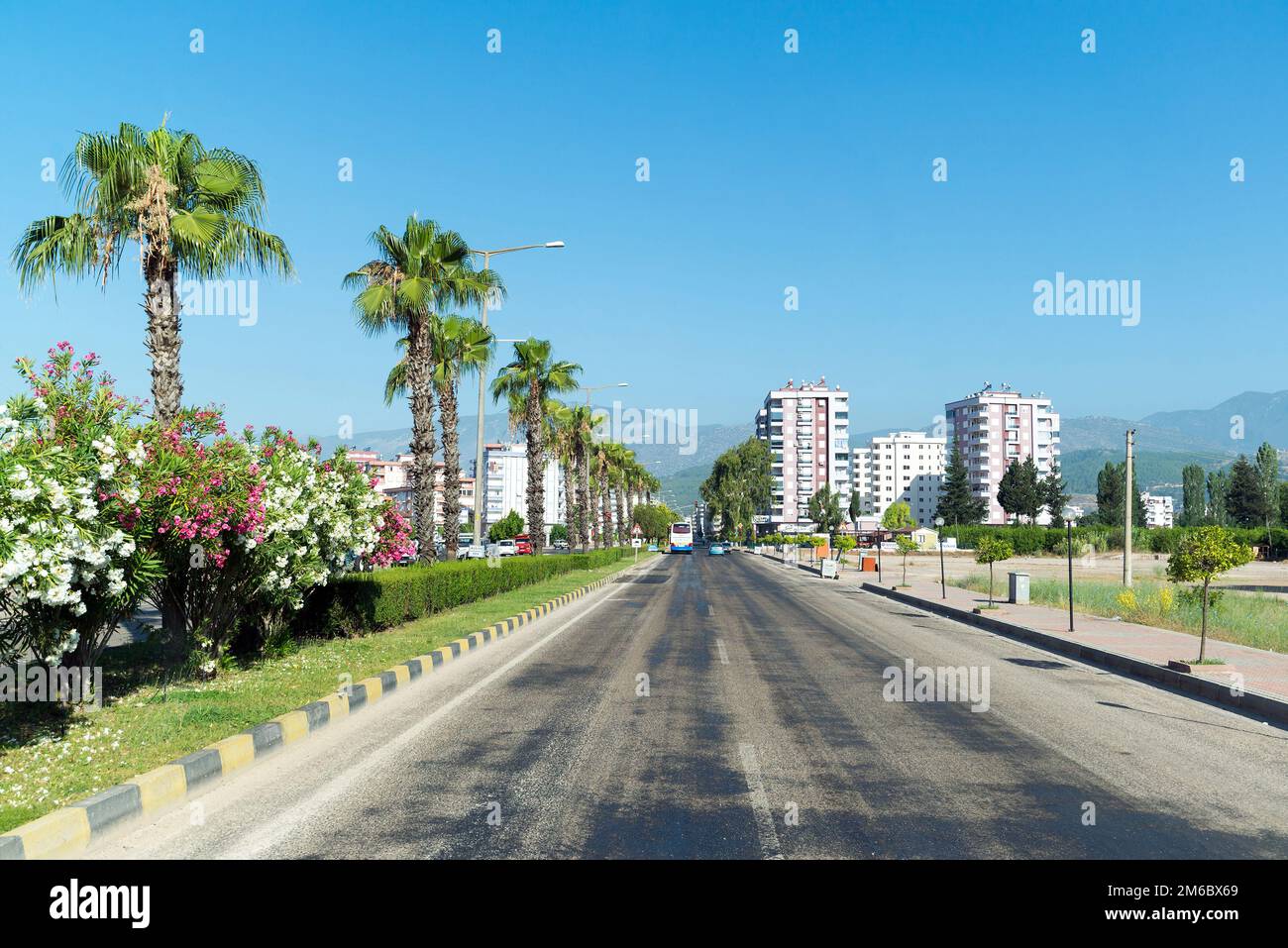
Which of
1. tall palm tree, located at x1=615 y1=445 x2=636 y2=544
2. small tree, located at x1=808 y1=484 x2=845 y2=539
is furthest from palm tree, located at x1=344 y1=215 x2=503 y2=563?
small tree, located at x1=808 y1=484 x2=845 y2=539

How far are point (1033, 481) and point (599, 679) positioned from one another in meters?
133

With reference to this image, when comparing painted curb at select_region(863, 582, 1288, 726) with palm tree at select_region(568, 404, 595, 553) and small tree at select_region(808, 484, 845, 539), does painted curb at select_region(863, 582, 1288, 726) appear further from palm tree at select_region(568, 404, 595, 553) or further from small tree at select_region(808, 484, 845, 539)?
small tree at select_region(808, 484, 845, 539)

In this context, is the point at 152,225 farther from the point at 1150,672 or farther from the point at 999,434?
the point at 999,434

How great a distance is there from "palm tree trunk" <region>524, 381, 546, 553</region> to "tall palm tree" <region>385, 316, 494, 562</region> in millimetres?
9123

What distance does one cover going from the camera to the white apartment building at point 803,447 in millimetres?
185750

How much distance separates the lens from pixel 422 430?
878 inches

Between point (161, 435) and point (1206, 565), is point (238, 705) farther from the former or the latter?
point (1206, 565)

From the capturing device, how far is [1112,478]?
127m

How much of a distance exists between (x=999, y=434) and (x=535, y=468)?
16655cm

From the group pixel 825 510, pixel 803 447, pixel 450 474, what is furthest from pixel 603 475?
pixel 803 447

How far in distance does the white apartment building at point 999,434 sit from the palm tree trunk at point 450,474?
174861 mm

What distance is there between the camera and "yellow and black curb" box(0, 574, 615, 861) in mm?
5238

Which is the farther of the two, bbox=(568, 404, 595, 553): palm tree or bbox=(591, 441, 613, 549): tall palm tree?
bbox=(591, 441, 613, 549): tall palm tree
